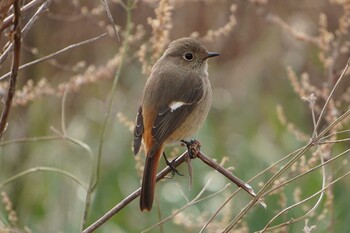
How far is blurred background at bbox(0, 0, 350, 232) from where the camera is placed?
13.3ft

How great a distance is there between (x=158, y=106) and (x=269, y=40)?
3816mm

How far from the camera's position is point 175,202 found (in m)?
5.01

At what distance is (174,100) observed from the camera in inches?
149

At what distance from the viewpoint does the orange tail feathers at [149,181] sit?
272cm

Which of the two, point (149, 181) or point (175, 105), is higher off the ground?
point (149, 181)

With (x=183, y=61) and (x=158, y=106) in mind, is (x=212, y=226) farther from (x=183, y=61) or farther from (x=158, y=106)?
(x=183, y=61)

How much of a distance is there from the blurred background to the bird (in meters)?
0.17

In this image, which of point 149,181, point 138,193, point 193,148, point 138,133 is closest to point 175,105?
point 138,133

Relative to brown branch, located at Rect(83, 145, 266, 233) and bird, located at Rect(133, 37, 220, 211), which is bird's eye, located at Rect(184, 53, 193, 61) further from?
brown branch, located at Rect(83, 145, 266, 233)

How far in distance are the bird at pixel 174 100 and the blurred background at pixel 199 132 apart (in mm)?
173

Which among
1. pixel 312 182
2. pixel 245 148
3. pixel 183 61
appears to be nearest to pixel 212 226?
pixel 183 61

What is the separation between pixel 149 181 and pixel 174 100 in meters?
0.95

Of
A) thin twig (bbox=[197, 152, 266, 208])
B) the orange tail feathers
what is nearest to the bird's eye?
the orange tail feathers

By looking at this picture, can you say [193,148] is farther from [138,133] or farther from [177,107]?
[177,107]
